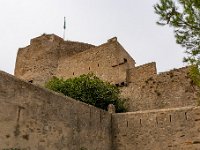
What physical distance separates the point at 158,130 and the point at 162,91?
4788 mm

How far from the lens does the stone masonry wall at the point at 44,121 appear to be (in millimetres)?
8688

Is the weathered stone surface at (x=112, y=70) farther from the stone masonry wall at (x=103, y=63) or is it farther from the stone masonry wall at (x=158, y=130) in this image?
the stone masonry wall at (x=158, y=130)

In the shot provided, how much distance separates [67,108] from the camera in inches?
439

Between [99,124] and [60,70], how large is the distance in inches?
494

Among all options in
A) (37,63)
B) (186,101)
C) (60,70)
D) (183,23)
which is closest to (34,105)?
(183,23)

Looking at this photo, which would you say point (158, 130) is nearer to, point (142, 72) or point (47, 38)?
point (142, 72)

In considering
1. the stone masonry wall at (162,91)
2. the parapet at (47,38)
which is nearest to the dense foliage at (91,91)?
the stone masonry wall at (162,91)

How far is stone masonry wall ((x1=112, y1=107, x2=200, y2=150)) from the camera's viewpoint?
1191 centimetres

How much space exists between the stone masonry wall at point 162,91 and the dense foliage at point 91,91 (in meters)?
1.01

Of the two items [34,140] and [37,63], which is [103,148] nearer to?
[34,140]

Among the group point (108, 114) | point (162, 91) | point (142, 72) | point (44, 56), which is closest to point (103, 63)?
point (142, 72)

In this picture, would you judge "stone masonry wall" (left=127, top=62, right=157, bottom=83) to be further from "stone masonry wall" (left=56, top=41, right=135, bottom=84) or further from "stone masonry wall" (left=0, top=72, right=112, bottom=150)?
"stone masonry wall" (left=0, top=72, right=112, bottom=150)

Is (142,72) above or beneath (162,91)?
above

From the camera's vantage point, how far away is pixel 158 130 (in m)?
12.6
